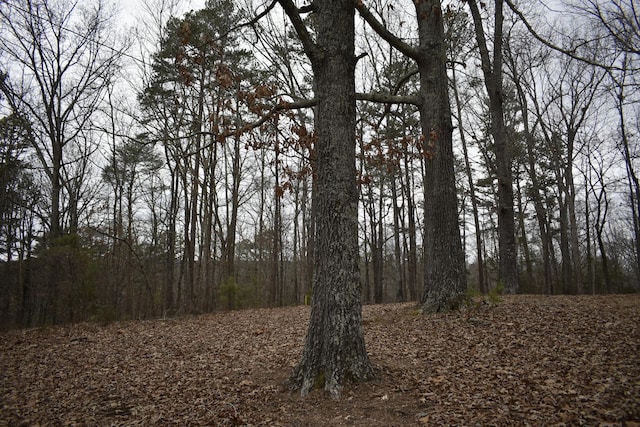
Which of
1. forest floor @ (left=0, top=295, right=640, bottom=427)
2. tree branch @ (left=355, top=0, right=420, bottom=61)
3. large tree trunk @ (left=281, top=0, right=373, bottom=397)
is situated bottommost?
forest floor @ (left=0, top=295, right=640, bottom=427)

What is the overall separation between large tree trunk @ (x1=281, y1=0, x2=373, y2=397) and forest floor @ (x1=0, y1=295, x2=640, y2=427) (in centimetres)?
30

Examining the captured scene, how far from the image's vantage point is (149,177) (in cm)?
2197

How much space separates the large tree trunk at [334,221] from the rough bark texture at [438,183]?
8.57 feet

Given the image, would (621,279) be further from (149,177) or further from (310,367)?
(149,177)

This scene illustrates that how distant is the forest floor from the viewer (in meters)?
3.32

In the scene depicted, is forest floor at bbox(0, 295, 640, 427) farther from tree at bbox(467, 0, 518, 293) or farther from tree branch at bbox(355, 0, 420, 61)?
tree branch at bbox(355, 0, 420, 61)

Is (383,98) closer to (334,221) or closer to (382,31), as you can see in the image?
(382,31)

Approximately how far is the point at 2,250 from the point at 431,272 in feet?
64.1

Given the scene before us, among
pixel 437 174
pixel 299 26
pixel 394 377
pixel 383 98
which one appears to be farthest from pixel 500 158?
pixel 394 377

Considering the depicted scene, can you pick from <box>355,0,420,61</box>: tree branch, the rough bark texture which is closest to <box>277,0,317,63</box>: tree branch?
<box>355,0,420,61</box>: tree branch

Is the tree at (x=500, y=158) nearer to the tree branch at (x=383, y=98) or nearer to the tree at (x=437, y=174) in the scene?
the tree at (x=437, y=174)

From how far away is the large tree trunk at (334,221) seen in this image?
4.06 meters

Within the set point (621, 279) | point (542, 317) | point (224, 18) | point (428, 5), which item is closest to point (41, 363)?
point (542, 317)

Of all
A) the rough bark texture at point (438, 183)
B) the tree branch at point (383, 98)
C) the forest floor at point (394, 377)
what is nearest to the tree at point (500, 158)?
the forest floor at point (394, 377)
